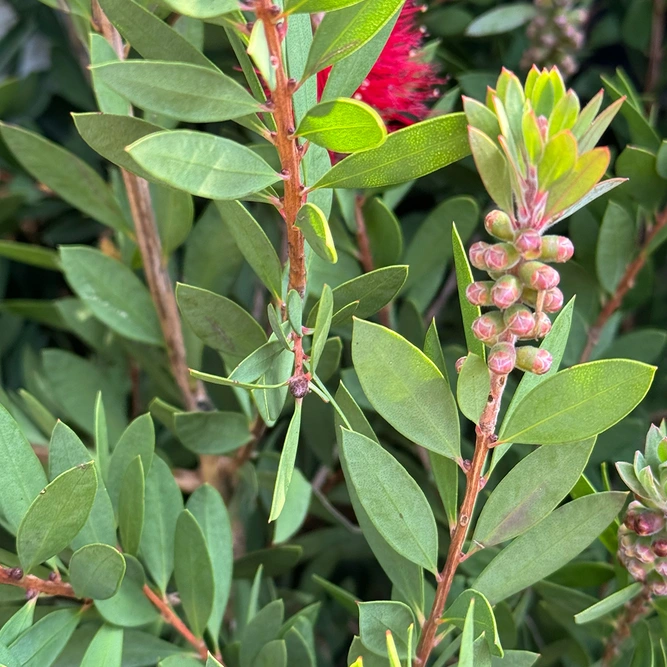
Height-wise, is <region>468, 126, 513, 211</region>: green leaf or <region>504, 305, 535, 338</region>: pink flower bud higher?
<region>468, 126, 513, 211</region>: green leaf

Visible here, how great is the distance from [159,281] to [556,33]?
41 centimetres

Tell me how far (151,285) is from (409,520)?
10.9 inches

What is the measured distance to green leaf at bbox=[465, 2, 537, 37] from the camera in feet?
2.02

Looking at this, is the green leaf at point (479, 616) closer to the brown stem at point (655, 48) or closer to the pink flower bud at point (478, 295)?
the pink flower bud at point (478, 295)

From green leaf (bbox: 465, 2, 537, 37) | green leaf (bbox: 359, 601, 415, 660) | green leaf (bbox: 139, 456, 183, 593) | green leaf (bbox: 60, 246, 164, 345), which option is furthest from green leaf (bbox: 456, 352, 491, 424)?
green leaf (bbox: 465, 2, 537, 37)

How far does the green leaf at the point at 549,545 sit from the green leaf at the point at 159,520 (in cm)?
19

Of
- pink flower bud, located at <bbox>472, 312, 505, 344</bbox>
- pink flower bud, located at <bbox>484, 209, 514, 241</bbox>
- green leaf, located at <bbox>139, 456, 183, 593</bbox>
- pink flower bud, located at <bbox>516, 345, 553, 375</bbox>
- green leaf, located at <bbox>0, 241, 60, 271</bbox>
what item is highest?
pink flower bud, located at <bbox>484, 209, 514, 241</bbox>

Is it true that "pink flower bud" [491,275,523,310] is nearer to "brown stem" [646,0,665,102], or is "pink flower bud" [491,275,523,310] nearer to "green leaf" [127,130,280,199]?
"green leaf" [127,130,280,199]

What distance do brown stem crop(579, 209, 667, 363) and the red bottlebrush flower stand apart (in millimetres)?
189

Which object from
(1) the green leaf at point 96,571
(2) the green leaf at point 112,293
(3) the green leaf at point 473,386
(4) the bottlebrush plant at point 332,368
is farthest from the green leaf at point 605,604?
(2) the green leaf at point 112,293

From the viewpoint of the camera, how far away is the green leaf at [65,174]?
51cm

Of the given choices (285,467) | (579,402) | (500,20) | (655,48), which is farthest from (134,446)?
(655,48)

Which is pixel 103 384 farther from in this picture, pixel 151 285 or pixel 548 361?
pixel 548 361

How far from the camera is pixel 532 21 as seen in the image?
651mm
